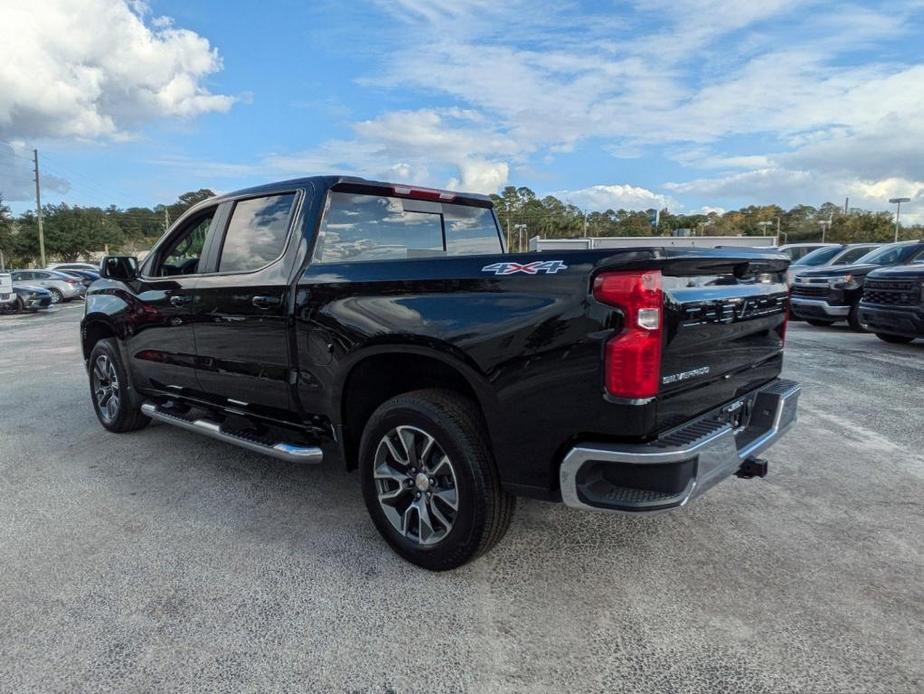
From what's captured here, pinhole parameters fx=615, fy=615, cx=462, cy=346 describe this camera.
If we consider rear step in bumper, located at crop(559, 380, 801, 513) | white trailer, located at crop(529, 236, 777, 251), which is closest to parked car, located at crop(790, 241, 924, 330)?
white trailer, located at crop(529, 236, 777, 251)

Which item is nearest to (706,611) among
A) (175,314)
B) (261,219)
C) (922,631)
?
(922,631)

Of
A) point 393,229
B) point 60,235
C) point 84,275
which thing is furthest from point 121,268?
point 60,235

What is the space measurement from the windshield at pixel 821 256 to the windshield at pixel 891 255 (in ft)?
8.63

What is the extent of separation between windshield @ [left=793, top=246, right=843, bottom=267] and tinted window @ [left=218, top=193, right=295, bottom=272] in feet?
45.5

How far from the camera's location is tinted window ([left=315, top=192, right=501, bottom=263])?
3.59 metres

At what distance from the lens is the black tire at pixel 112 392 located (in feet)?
16.8

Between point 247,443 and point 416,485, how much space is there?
1.30 meters

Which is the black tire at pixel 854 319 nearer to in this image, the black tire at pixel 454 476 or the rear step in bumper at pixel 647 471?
the rear step in bumper at pixel 647 471

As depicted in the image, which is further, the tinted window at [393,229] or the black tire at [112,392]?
the black tire at [112,392]

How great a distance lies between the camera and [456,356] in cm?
271

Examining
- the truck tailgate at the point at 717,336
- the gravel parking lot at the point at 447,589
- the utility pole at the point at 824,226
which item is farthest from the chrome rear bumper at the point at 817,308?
the utility pole at the point at 824,226

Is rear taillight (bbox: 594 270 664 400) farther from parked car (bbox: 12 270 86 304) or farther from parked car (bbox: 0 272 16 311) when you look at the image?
parked car (bbox: 12 270 86 304)

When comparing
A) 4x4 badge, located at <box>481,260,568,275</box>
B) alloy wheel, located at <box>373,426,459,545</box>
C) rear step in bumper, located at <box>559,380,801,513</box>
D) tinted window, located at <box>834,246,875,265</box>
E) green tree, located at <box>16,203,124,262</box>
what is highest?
green tree, located at <box>16,203,124,262</box>

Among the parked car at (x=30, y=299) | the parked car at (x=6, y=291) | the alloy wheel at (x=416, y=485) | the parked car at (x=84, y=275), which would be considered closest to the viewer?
A: the alloy wheel at (x=416, y=485)
